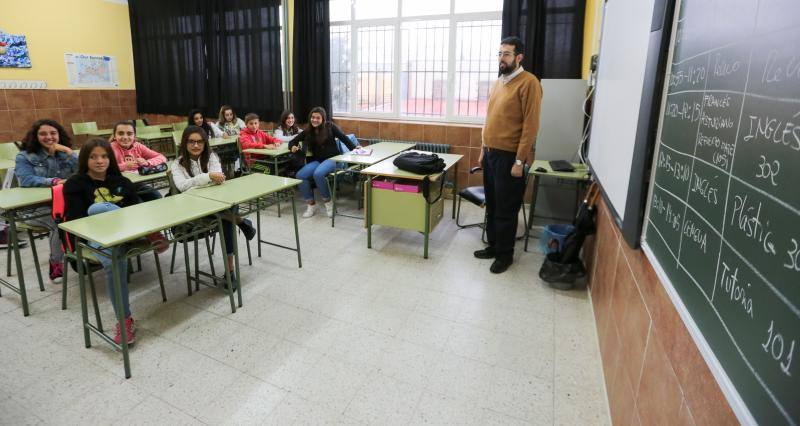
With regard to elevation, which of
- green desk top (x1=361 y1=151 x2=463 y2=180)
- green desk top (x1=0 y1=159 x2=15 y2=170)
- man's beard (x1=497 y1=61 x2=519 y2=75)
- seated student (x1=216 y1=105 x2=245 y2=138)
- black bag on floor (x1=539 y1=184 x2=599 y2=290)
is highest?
man's beard (x1=497 y1=61 x2=519 y2=75)

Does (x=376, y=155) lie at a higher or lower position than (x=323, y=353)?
higher

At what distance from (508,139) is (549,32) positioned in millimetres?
2126

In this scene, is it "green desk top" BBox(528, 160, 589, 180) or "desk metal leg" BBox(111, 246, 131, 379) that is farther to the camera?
"green desk top" BBox(528, 160, 589, 180)

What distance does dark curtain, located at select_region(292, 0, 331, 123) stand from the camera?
5.84 metres

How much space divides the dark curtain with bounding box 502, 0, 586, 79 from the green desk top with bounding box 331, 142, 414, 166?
167 cm

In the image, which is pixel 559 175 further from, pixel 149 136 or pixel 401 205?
pixel 149 136

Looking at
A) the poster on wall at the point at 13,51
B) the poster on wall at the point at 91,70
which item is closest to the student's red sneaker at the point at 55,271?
the poster on wall at the point at 13,51

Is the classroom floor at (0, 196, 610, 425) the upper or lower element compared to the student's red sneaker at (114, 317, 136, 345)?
lower

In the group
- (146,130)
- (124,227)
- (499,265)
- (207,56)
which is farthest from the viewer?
(207,56)

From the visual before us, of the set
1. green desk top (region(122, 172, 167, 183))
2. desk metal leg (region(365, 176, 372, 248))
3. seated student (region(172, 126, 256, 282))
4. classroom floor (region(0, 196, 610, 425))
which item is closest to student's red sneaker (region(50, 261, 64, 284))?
classroom floor (region(0, 196, 610, 425))

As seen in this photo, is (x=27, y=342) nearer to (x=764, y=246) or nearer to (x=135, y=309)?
(x=135, y=309)

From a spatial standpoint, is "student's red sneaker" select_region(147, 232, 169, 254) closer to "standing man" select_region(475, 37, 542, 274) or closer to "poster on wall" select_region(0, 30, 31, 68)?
"standing man" select_region(475, 37, 542, 274)

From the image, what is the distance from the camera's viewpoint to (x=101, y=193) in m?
2.63

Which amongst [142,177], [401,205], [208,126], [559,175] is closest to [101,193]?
[142,177]
